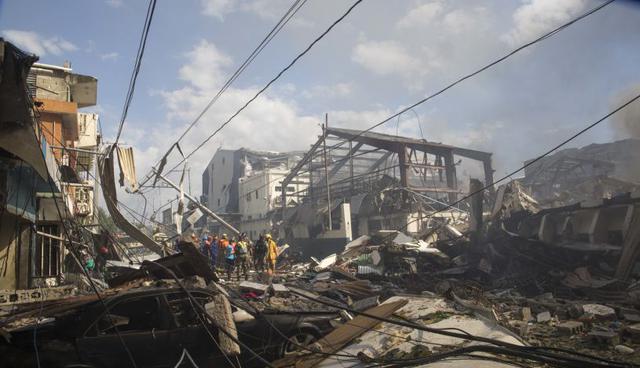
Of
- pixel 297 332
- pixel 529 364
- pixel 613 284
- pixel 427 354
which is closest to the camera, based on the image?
pixel 529 364

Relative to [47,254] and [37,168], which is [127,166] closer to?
[47,254]

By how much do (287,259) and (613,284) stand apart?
56.7 ft

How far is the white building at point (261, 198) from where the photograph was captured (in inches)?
1574

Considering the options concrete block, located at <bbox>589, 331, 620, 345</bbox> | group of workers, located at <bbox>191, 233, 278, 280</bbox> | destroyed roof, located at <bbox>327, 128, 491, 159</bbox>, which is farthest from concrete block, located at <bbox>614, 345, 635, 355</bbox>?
destroyed roof, located at <bbox>327, 128, 491, 159</bbox>

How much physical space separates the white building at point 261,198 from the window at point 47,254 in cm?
2373

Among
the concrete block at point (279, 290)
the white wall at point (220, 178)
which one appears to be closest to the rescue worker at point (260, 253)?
the concrete block at point (279, 290)

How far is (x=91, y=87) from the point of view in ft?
61.7

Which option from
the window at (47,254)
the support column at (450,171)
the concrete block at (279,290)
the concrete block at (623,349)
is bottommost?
the concrete block at (623,349)

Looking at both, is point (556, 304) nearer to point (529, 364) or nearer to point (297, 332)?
point (529, 364)

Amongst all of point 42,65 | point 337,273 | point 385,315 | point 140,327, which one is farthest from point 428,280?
point 42,65

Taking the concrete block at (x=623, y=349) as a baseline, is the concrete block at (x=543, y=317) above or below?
below

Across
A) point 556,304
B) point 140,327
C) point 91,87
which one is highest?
point 91,87

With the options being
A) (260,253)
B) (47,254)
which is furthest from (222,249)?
(47,254)

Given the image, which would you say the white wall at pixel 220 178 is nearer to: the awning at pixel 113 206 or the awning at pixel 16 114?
the awning at pixel 113 206
